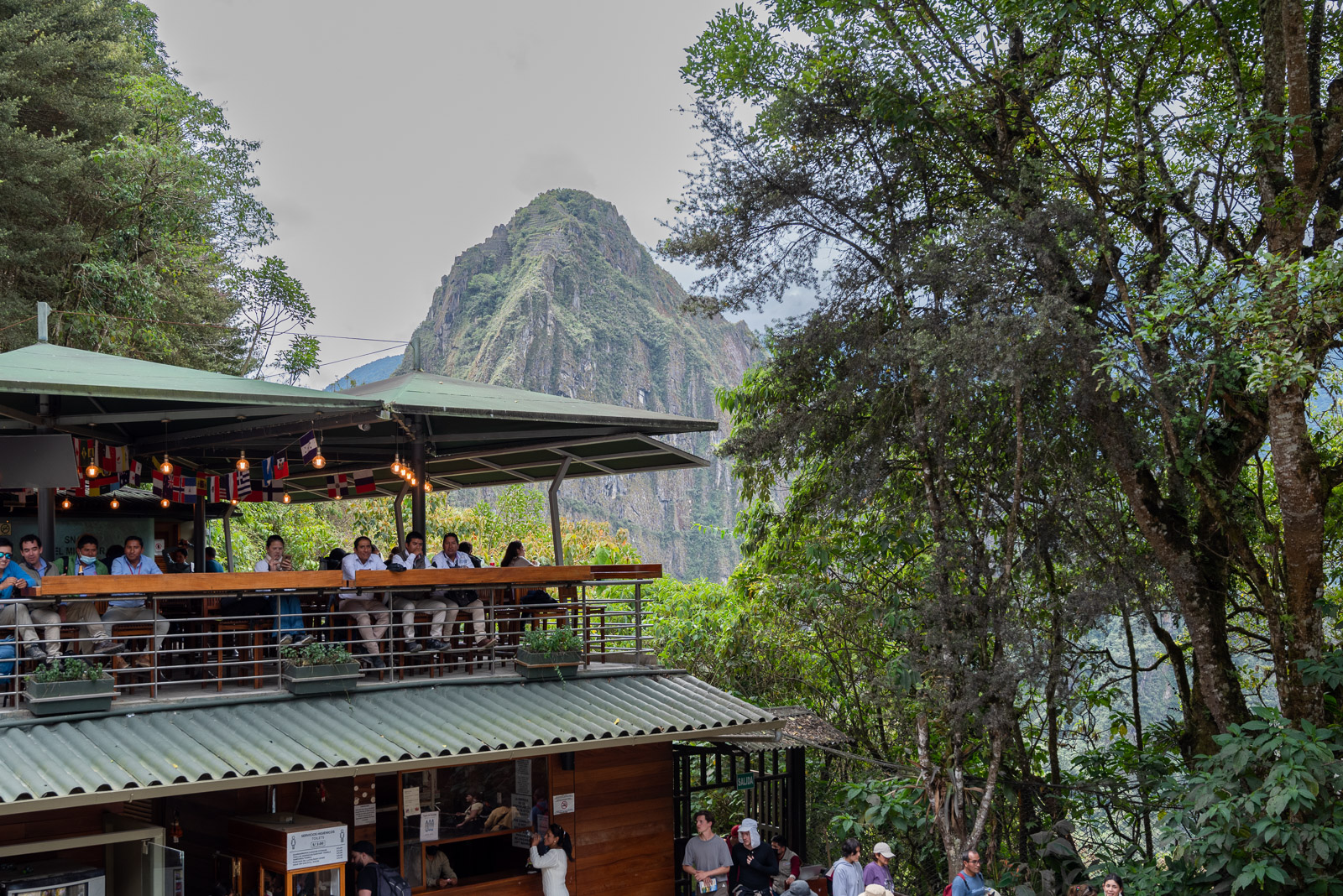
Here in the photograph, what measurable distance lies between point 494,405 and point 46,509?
4109 millimetres

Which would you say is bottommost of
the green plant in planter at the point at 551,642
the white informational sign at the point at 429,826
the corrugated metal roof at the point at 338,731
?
the white informational sign at the point at 429,826

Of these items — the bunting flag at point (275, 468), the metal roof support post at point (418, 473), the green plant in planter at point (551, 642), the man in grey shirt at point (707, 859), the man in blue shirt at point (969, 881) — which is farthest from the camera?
the bunting flag at point (275, 468)

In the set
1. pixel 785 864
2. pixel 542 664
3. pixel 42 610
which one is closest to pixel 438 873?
pixel 542 664

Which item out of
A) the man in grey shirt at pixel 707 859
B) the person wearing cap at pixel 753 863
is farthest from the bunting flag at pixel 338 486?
the person wearing cap at pixel 753 863

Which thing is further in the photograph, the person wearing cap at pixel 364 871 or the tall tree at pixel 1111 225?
the tall tree at pixel 1111 225

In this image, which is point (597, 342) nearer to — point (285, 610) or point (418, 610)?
point (418, 610)

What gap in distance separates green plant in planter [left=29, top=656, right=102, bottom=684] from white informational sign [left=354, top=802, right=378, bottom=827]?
2.49 meters

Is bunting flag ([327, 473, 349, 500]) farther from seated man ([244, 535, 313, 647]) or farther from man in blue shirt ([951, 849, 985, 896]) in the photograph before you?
man in blue shirt ([951, 849, 985, 896])

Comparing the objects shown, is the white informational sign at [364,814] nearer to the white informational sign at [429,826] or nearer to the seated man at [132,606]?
the white informational sign at [429,826]

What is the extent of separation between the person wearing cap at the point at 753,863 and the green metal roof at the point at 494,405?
4238 mm

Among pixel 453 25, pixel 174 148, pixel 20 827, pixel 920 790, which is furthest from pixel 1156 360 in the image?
pixel 453 25

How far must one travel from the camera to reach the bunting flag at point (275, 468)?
11.4 m

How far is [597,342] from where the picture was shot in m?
103

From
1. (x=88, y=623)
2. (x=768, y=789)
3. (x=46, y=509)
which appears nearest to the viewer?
(x=88, y=623)
